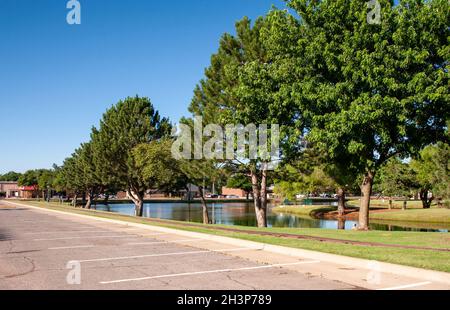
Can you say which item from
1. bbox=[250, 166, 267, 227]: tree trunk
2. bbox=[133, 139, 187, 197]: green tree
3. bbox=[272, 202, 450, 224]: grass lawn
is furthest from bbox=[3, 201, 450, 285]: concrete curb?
bbox=[272, 202, 450, 224]: grass lawn

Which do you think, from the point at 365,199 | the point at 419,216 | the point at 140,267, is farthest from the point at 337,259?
the point at 419,216

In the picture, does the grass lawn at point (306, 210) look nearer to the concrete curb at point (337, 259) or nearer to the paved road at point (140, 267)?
the concrete curb at point (337, 259)

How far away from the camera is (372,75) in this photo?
1898cm

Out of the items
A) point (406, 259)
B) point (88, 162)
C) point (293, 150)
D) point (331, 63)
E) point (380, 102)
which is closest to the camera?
point (406, 259)

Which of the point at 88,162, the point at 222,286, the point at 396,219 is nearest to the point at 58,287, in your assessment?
the point at 222,286

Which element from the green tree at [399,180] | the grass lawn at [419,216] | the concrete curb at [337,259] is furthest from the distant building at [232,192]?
the concrete curb at [337,259]

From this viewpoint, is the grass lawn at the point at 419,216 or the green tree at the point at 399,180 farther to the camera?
the green tree at the point at 399,180

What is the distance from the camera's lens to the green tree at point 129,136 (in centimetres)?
5194

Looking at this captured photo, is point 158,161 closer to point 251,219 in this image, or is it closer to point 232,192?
point 251,219

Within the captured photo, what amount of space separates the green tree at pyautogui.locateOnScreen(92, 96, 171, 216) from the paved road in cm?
3551

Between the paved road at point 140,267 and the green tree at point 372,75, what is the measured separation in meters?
8.12
